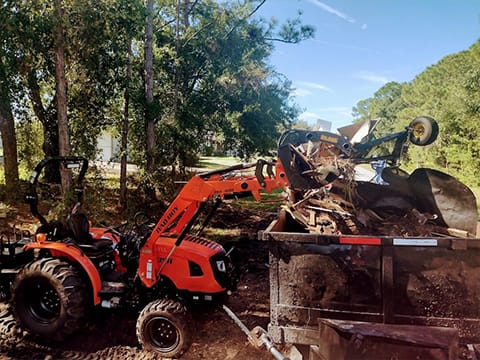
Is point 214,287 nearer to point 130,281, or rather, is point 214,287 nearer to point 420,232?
point 130,281

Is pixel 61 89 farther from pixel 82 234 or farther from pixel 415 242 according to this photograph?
pixel 415 242

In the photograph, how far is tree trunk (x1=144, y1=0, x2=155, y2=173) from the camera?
8727 mm

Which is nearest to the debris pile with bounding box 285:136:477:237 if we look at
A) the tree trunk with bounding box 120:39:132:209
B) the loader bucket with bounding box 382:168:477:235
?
the loader bucket with bounding box 382:168:477:235

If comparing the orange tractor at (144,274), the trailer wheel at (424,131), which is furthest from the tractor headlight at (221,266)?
the trailer wheel at (424,131)

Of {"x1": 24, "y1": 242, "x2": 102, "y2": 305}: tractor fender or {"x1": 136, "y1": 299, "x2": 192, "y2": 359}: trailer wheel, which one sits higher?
{"x1": 24, "y1": 242, "x2": 102, "y2": 305}: tractor fender

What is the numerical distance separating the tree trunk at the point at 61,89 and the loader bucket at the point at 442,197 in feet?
21.2

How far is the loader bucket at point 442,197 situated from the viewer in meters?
3.08

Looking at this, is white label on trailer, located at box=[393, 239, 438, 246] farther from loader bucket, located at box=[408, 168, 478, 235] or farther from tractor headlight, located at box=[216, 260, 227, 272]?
tractor headlight, located at box=[216, 260, 227, 272]

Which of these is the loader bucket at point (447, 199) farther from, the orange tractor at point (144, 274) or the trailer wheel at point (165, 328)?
the trailer wheel at point (165, 328)

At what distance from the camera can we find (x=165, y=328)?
3.41 metres

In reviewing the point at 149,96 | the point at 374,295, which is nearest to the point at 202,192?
the point at 374,295

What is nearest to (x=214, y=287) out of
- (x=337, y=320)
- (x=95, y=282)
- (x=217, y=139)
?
(x=95, y=282)

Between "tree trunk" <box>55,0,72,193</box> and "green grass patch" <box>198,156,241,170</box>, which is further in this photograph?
"green grass patch" <box>198,156,241,170</box>

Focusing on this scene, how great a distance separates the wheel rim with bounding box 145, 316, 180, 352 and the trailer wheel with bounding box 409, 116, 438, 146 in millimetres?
2749
